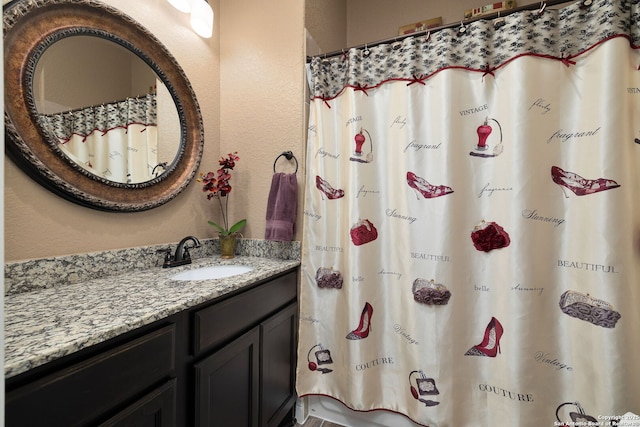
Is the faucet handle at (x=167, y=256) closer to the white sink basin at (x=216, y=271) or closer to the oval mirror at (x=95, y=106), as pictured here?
the white sink basin at (x=216, y=271)

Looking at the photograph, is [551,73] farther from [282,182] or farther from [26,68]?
[26,68]

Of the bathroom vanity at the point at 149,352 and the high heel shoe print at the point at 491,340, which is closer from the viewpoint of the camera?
the bathroom vanity at the point at 149,352

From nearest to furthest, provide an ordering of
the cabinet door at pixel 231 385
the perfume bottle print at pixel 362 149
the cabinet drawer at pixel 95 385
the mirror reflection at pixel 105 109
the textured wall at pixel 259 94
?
the cabinet drawer at pixel 95 385, the cabinet door at pixel 231 385, the mirror reflection at pixel 105 109, the perfume bottle print at pixel 362 149, the textured wall at pixel 259 94

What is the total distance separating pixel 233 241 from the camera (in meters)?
1.57

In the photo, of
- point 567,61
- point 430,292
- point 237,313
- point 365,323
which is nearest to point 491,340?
point 430,292

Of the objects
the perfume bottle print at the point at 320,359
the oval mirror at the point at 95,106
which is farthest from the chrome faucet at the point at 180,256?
the perfume bottle print at the point at 320,359

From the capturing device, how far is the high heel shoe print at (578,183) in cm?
102

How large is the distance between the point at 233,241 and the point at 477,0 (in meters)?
2.34

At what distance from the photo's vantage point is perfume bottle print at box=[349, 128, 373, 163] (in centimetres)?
139

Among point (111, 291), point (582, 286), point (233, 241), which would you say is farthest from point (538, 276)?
point (111, 291)

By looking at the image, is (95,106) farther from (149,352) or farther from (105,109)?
(149,352)

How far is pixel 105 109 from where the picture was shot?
1146 mm

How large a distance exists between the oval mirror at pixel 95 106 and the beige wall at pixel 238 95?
0.37ft

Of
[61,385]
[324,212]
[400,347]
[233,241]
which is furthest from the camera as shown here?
[233,241]
